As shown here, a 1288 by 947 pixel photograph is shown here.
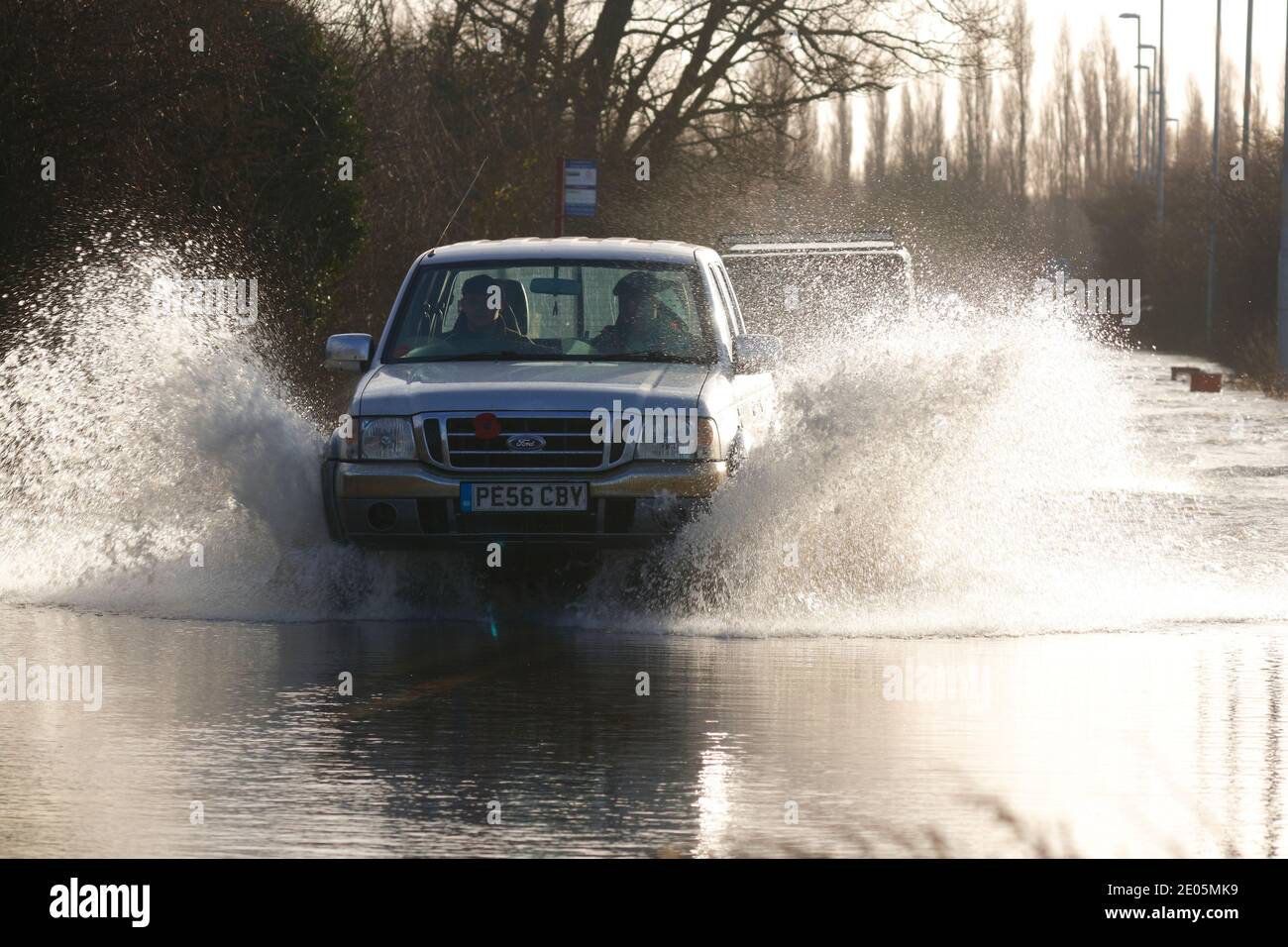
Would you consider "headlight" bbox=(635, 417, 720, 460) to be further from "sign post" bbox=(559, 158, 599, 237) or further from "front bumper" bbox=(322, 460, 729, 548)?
"sign post" bbox=(559, 158, 599, 237)

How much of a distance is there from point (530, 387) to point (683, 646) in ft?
5.03

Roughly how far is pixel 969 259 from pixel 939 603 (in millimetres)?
39160

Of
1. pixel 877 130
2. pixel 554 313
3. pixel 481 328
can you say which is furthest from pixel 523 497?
pixel 877 130

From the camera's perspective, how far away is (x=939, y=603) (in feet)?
39.5

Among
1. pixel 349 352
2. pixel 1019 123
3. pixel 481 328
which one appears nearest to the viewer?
pixel 349 352

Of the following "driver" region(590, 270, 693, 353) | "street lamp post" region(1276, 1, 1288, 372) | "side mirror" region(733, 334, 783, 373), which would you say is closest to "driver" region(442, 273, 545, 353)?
"driver" region(590, 270, 693, 353)

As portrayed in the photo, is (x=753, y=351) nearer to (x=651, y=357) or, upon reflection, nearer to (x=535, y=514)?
(x=651, y=357)

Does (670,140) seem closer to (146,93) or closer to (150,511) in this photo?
(146,93)

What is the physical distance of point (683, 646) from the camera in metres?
10.7

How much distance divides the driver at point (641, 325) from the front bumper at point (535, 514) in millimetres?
1312
